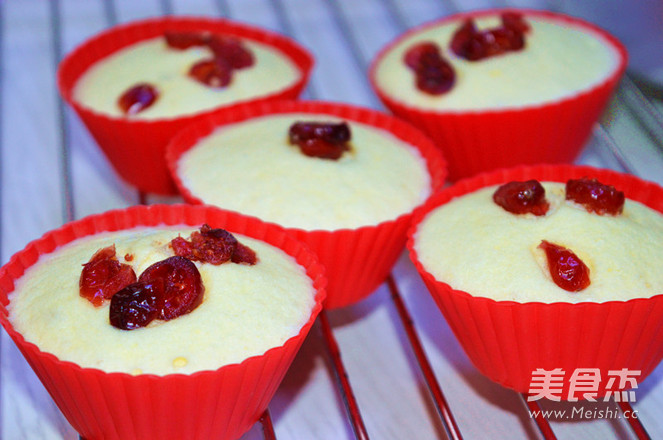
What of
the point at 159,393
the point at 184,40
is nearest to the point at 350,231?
the point at 159,393

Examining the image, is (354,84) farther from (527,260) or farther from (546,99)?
(527,260)

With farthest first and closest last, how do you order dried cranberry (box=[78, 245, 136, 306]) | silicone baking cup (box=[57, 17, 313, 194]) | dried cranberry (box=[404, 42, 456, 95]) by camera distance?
dried cranberry (box=[404, 42, 456, 95])
silicone baking cup (box=[57, 17, 313, 194])
dried cranberry (box=[78, 245, 136, 306])

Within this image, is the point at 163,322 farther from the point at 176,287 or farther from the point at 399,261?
the point at 399,261

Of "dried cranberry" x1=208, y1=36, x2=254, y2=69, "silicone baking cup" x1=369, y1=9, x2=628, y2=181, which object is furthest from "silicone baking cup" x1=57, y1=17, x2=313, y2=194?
"silicone baking cup" x1=369, y1=9, x2=628, y2=181

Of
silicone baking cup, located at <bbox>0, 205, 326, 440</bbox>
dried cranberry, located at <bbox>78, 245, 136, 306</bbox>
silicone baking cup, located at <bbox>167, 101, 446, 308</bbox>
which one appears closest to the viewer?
silicone baking cup, located at <bbox>0, 205, 326, 440</bbox>

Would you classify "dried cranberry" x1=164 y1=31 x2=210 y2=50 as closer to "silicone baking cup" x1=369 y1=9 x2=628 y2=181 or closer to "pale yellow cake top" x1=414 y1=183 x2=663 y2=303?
"silicone baking cup" x1=369 y1=9 x2=628 y2=181

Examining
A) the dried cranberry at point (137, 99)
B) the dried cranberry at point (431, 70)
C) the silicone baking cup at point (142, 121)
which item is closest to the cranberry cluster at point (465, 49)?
the dried cranberry at point (431, 70)

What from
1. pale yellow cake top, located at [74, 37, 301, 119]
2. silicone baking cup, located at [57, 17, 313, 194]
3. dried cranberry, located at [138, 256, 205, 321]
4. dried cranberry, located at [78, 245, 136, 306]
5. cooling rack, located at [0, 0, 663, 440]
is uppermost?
dried cranberry, located at [138, 256, 205, 321]
